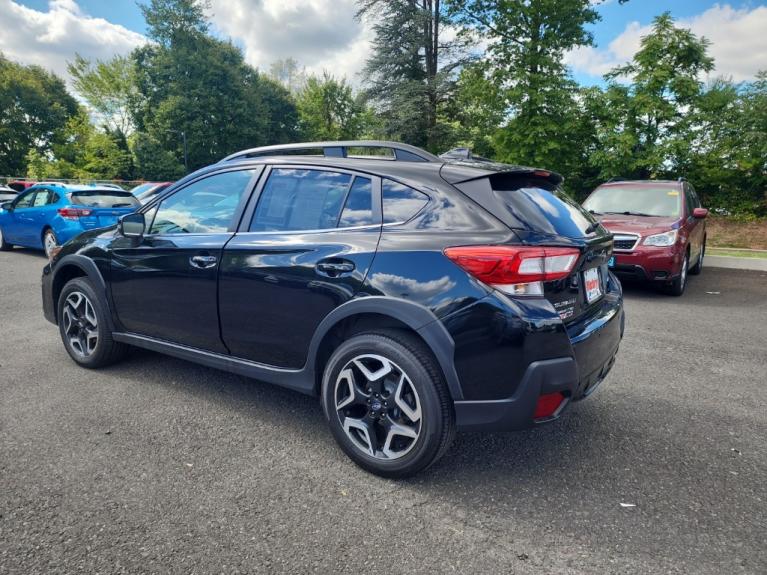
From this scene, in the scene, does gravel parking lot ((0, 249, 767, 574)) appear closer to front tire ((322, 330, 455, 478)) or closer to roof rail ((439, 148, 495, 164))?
front tire ((322, 330, 455, 478))

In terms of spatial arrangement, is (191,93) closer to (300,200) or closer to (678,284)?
(678,284)

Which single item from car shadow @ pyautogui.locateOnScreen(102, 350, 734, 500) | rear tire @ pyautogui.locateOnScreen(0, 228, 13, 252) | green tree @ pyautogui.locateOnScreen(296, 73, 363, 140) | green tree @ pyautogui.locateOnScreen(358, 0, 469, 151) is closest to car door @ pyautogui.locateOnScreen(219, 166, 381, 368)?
car shadow @ pyautogui.locateOnScreen(102, 350, 734, 500)

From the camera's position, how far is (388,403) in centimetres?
256

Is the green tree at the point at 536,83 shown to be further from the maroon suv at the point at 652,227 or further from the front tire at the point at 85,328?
the front tire at the point at 85,328

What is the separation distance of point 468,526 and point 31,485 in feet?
6.99

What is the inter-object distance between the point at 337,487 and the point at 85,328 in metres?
2.74

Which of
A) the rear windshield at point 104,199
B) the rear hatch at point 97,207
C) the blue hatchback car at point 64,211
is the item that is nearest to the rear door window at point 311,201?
the blue hatchback car at point 64,211

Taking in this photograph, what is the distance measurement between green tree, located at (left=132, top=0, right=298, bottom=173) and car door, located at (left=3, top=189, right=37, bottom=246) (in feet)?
109

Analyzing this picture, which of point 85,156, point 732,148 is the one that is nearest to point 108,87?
point 85,156

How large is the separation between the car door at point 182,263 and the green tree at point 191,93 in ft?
139

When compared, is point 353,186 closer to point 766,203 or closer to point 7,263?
point 7,263

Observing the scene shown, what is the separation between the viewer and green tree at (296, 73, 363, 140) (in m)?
54.6

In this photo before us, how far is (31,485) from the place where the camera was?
2.49 metres

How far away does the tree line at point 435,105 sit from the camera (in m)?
16.1
